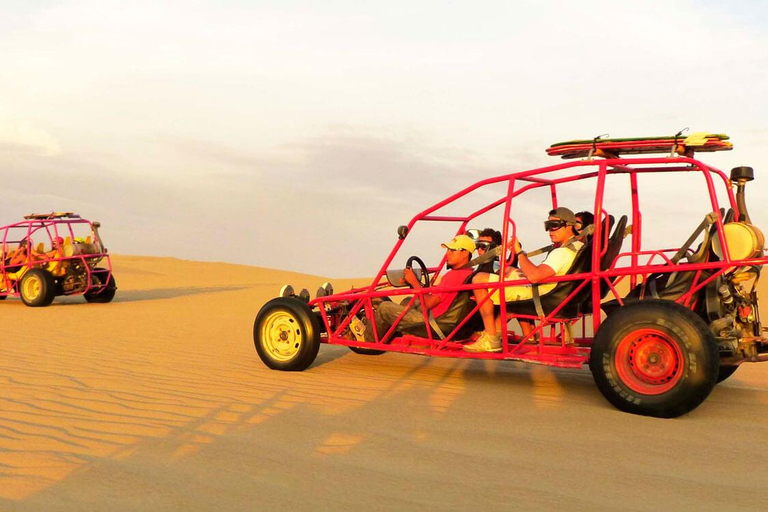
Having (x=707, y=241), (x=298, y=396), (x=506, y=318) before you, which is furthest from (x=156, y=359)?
(x=707, y=241)

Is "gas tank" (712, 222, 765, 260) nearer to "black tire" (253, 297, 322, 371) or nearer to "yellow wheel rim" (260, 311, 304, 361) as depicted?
"black tire" (253, 297, 322, 371)

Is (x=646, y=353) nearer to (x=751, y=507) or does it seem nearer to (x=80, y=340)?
(x=751, y=507)

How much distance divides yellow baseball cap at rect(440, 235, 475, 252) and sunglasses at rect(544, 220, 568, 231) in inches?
26.6

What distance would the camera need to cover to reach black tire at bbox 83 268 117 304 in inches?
590

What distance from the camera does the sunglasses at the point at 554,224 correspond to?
19.4 feet

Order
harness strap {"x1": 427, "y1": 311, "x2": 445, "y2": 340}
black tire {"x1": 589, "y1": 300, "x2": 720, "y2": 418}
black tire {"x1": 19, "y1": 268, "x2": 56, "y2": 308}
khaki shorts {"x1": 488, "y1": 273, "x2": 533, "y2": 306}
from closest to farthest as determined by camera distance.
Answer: black tire {"x1": 589, "y1": 300, "x2": 720, "y2": 418} < khaki shorts {"x1": 488, "y1": 273, "x2": 533, "y2": 306} < harness strap {"x1": 427, "y1": 311, "x2": 445, "y2": 340} < black tire {"x1": 19, "y1": 268, "x2": 56, "y2": 308}

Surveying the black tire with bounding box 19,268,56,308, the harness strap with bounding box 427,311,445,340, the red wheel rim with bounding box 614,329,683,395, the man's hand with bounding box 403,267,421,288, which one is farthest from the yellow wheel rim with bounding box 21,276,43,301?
the red wheel rim with bounding box 614,329,683,395

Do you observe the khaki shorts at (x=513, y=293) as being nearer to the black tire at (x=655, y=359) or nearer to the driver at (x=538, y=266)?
the driver at (x=538, y=266)

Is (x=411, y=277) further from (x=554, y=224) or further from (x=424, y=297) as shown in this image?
(x=554, y=224)

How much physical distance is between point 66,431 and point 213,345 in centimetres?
454

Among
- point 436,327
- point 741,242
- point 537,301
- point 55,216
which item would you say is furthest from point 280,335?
point 55,216

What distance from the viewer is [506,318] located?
5.84m

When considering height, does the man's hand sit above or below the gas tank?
below

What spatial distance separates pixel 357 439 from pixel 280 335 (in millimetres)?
2629
